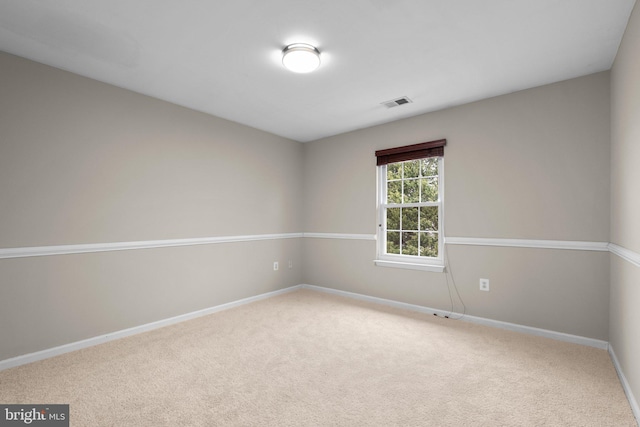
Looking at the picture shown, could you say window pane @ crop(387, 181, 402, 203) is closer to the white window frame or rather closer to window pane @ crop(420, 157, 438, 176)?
the white window frame

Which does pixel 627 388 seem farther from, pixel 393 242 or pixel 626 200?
pixel 393 242

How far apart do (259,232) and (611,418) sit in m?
3.75

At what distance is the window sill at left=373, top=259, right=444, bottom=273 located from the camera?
354 centimetres

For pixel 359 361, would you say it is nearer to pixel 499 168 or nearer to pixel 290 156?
pixel 499 168

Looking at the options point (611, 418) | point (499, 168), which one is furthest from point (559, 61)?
point (611, 418)

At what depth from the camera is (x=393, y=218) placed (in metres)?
4.09

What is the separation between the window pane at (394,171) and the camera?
4.04 m

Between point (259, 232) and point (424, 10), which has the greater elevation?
point (424, 10)

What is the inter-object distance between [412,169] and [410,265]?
1254mm

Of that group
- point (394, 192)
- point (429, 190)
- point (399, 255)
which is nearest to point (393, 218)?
point (394, 192)

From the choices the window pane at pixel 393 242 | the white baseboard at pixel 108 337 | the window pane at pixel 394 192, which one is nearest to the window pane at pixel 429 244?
the window pane at pixel 393 242

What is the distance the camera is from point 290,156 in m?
4.81

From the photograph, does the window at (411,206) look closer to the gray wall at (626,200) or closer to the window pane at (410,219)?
the window pane at (410,219)

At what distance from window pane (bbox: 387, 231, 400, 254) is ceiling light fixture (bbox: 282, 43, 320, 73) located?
2446 mm
